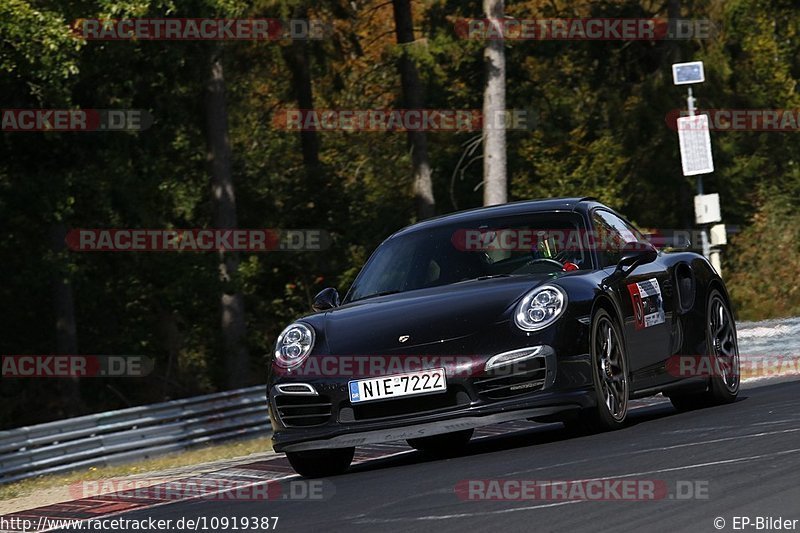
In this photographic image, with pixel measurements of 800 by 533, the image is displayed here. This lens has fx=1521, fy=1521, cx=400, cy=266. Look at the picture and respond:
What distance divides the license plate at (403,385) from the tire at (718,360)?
10.5ft

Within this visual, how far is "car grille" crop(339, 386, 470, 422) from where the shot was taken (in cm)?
878

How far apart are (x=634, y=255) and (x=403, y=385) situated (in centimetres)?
210

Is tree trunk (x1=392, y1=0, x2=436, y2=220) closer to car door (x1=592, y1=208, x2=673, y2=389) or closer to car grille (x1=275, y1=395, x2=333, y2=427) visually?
car door (x1=592, y1=208, x2=673, y2=389)

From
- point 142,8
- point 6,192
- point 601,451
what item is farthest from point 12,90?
point 601,451

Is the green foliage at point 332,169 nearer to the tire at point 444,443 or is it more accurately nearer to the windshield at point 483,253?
the windshield at point 483,253

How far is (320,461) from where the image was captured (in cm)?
966

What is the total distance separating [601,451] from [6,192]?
2085cm

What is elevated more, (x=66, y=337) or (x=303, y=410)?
(x=303, y=410)

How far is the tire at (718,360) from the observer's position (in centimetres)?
1136
